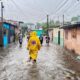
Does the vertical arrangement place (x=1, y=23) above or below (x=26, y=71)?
above

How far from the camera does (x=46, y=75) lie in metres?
11.4

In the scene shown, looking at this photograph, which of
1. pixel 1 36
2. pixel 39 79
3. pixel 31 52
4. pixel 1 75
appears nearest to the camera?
pixel 39 79

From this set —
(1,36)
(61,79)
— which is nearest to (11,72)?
(61,79)

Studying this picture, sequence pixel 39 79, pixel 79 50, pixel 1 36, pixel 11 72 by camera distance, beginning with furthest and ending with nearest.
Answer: pixel 1 36 < pixel 79 50 < pixel 11 72 < pixel 39 79

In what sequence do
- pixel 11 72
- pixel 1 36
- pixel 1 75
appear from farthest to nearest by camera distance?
pixel 1 36, pixel 11 72, pixel 1 75

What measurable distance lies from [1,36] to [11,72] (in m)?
20.7

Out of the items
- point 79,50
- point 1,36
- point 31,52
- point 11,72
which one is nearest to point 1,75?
point 11,72

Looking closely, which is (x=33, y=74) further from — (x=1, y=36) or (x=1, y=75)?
(x=1, y=36)

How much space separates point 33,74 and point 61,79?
5.19 ft

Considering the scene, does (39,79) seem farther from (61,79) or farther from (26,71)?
(26,71)

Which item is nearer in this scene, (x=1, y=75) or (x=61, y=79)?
(x=61, y=79)

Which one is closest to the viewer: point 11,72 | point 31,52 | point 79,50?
point 11,72

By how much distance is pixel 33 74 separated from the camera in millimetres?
11648

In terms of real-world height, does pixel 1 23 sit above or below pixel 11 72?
above
